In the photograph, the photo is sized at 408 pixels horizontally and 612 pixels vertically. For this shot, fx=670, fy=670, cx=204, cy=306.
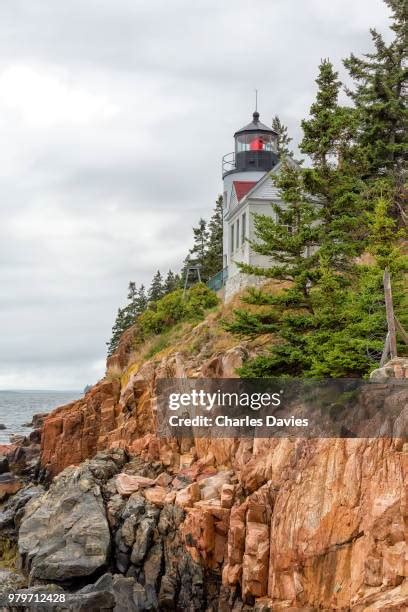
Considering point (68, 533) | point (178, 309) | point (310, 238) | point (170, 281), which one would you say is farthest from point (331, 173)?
point (170, 281)

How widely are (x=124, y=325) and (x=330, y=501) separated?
5319 centimetres

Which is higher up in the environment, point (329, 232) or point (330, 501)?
point (329, 232)

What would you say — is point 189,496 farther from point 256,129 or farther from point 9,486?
point 256,129

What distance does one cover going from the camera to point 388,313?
13.7m

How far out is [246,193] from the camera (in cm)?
3447

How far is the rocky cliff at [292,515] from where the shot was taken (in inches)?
441

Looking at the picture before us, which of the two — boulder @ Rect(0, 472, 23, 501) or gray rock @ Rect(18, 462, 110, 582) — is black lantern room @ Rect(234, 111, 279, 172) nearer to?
boulder @ Rect(0, 472, 23, 501)

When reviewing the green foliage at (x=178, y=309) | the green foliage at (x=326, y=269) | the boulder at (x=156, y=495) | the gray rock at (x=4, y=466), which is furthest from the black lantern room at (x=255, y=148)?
the boulder at (x=156, y=495)

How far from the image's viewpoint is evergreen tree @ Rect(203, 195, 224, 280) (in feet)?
156

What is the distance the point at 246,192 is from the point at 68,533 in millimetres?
21994

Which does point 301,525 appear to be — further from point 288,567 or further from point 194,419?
point 194,419

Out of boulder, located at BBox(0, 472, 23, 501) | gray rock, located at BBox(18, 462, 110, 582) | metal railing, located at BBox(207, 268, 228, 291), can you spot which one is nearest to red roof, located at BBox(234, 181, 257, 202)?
metal railing, located at BBox(207, 268, 228, 291)

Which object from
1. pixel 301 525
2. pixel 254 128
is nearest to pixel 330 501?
pixel 301 525

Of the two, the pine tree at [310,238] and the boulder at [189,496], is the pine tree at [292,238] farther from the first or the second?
the boulder at [189,496]
